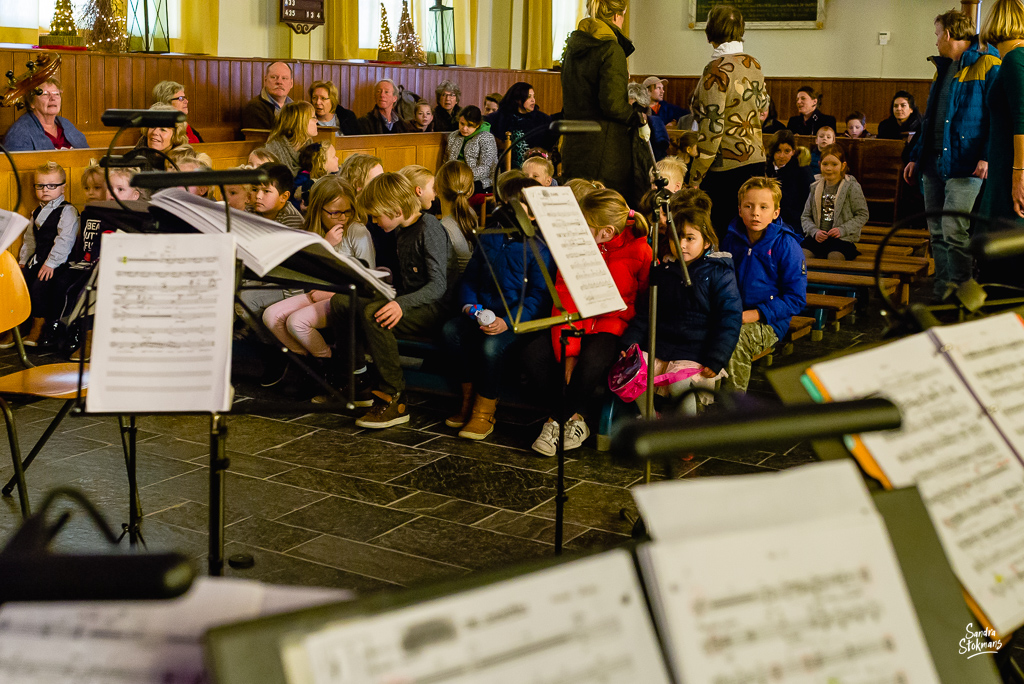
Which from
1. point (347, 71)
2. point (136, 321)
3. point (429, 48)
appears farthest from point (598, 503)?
point (429, 48)

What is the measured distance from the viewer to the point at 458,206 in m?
4.45

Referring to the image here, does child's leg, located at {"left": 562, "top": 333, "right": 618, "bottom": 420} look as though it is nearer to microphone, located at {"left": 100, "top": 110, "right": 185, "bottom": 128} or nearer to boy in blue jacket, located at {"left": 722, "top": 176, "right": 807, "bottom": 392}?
boy in blue jacket, located at {"left": 722, "top": 176, "right": 807, "bottom": 392}

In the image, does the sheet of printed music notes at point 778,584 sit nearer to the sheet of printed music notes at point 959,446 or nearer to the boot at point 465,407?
the sheet of printed music notes at point 959,446

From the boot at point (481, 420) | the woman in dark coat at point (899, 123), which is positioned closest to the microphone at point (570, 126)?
the boot at point (481, 420)

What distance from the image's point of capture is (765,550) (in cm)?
89

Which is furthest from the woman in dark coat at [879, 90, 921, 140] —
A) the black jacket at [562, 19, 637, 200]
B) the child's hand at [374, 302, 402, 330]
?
the child's hand at [374, 302, 402, 330]

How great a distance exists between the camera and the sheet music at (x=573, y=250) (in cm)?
258

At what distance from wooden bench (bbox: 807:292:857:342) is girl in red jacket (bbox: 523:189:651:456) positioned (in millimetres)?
1757

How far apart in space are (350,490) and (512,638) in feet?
8.35

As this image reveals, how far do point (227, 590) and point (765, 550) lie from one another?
48cm

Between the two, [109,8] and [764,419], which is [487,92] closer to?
[109,8]

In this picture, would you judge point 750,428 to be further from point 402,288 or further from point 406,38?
point 406,38

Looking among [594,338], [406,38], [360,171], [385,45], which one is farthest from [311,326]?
[406,38]

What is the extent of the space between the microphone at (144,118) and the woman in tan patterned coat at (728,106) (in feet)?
9.62
